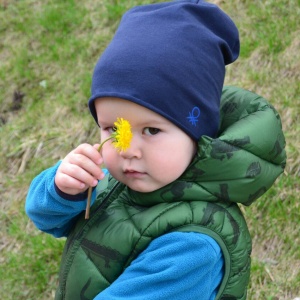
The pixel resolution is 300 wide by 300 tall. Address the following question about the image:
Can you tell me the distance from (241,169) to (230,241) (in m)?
0.25

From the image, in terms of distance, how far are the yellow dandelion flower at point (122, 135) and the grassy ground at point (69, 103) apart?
158 centimetres

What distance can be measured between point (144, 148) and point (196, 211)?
0.29m

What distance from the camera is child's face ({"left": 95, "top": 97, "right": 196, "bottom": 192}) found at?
70.6 inches

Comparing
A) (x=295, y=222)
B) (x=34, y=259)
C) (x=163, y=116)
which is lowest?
(x=34, y=259)

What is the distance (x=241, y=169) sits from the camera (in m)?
1.94

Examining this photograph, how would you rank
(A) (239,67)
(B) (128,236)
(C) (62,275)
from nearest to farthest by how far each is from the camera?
(B) (128,236) < (C) (62,275) < (A) (239,67)

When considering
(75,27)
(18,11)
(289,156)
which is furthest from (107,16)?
(289,156)

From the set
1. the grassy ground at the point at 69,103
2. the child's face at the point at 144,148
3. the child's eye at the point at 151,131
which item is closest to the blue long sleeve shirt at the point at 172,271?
the child's face at the point at 144,148

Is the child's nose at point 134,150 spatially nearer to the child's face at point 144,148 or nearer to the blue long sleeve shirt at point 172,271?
the child's face at point 144,148

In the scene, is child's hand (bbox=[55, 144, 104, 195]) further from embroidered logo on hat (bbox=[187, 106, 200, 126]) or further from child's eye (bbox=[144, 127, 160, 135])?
embroidered logo on hat (bbox=[187, 106, 200, 126])

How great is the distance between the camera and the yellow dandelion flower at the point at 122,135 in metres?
1.69

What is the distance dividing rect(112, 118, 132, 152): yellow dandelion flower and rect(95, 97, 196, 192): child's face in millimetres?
71

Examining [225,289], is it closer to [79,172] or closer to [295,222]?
[79,172]

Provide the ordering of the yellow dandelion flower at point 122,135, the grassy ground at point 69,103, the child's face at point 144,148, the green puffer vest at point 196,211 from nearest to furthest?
the yellow dandelion flower at point 122,135, the child's face at point 144,148, the green puffer vest at point 196,211, the grassy ground at point 69,103
